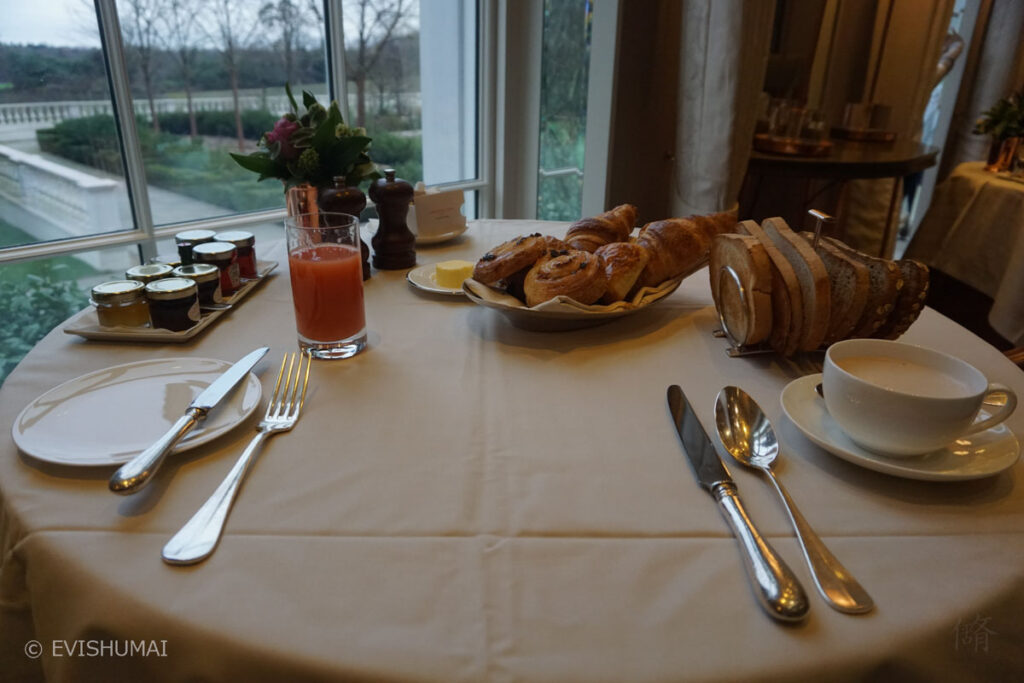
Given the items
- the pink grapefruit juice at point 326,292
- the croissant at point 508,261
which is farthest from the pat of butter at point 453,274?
the pink grapefruit juice at point 326,292

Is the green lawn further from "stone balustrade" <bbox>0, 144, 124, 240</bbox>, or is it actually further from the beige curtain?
the beige curtain

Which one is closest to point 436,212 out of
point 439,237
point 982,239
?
point 439,237

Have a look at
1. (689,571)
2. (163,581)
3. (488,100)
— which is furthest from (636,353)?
(488,100)

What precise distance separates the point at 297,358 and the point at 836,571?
61 cm

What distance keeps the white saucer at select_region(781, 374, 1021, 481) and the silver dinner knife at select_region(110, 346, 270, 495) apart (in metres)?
0.56

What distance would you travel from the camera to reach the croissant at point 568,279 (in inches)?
32.8

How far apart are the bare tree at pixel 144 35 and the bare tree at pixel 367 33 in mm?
594

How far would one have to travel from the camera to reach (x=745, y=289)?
804 mm

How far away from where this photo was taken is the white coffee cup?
20.6 inches

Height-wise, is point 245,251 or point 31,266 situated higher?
point 245,251

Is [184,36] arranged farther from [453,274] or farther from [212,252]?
[453,274]

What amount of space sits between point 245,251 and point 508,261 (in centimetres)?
46

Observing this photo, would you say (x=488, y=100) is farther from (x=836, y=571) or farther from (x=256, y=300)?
(x=836, y=571)

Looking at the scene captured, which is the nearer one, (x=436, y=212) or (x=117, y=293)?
(x=117, y=293)
